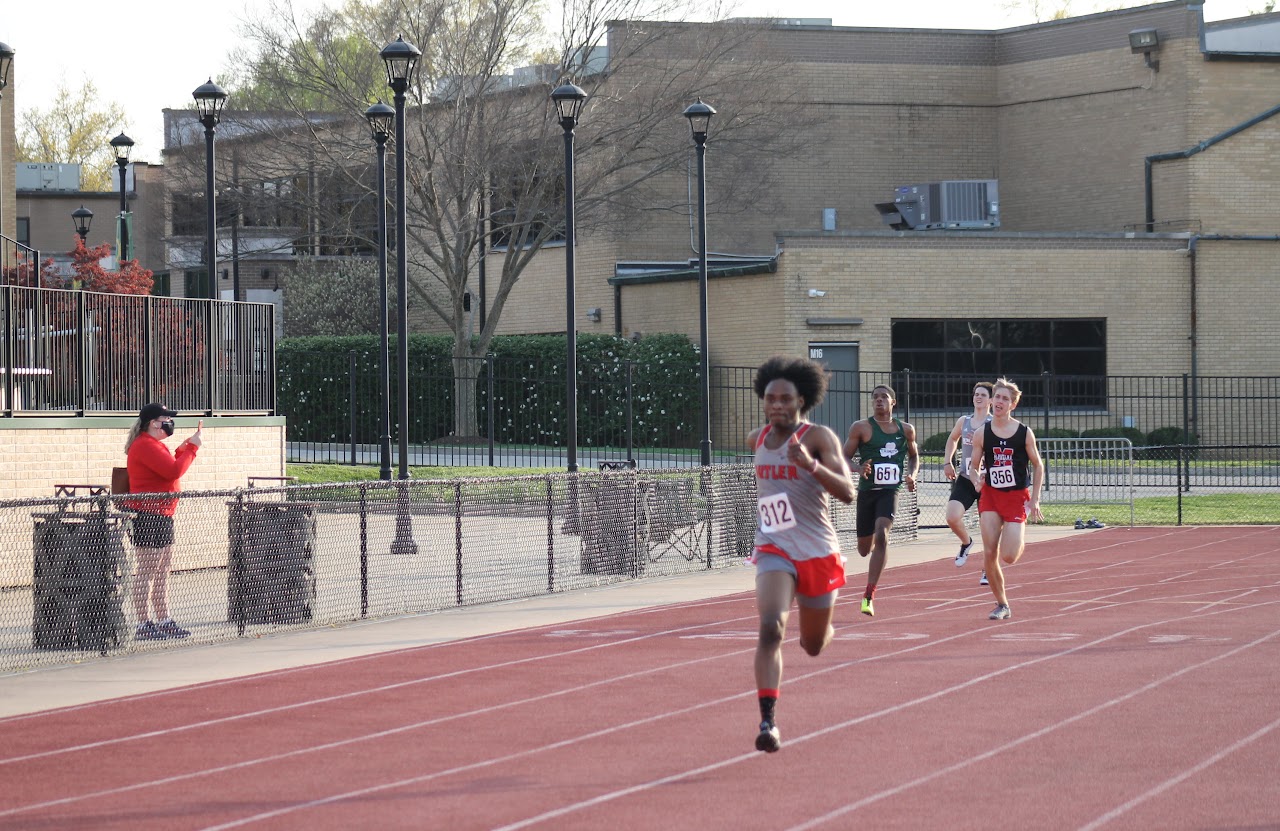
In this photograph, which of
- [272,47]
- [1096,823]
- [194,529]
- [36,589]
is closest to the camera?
[1096,823]

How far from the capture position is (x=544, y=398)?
38250mm

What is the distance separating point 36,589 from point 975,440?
784 centimetres

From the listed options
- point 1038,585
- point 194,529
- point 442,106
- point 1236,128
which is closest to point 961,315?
point 1236,128

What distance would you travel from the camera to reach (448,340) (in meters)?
42.0

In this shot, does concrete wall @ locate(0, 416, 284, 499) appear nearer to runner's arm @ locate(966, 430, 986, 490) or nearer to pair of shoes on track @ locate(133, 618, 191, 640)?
pair of shoes on track @ locate(133, 618, 191, 640)

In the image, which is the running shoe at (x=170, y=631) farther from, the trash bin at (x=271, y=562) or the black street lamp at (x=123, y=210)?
the black street lamp at (x=123, y=210)

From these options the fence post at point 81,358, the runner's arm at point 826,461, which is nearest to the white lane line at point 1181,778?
the runner's arm at point 826,461

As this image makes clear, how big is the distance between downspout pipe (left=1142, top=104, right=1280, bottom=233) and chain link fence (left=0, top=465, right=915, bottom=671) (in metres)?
24.4

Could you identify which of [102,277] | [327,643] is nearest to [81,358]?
[327,643]

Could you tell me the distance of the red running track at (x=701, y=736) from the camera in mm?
7559

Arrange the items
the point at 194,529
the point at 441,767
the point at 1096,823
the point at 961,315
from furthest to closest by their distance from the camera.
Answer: the point at 961,315 → the point at 194,529 → the point at 441,767 → the point at 1096,823

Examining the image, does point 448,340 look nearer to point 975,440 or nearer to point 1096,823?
point 975,440

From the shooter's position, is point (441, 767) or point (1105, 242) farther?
point (1105, 242)

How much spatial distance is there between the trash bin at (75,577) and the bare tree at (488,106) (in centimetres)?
Result: 2406
